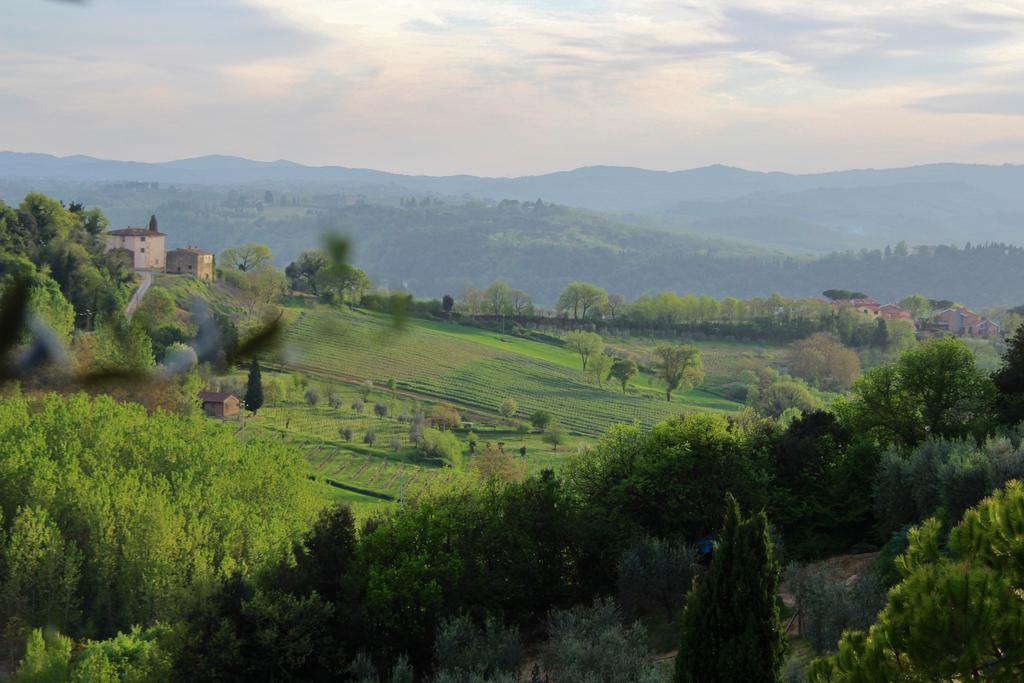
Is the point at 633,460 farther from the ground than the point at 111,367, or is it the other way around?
the point at 111,367

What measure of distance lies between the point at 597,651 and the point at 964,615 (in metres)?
8.31

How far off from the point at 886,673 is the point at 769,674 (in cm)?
512

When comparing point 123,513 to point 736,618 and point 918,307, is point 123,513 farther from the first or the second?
point 918,307

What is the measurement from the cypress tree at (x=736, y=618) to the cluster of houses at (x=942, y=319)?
9369cm

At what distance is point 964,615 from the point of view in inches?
228

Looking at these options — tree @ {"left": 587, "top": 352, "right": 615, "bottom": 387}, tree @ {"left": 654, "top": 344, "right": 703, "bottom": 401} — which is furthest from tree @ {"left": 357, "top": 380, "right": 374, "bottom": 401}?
tree @ {"left": 654, "top": 344, "right": 703, "bottom": 401}

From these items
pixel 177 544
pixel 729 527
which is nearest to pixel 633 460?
pixel 729 527

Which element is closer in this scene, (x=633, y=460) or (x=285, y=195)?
(x=285, y=195)

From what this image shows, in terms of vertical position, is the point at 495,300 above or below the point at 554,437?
above

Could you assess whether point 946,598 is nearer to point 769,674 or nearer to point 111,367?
point 111,367

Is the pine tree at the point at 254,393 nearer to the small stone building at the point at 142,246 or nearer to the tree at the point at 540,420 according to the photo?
the tree at the point at 540,420

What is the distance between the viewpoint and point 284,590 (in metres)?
16.9

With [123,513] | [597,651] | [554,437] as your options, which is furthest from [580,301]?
[597,651]

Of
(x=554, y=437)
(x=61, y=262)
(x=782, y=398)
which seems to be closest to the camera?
(x=61, y=262)
